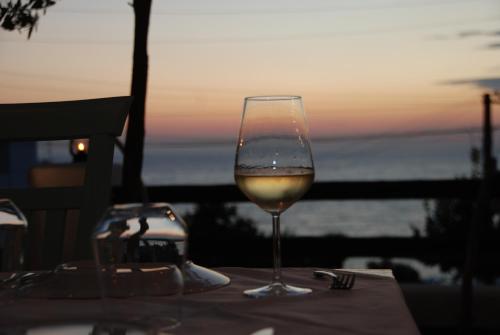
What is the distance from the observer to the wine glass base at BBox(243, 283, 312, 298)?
0.79 meters

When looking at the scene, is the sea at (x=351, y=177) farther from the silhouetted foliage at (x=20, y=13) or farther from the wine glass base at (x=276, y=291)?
the wine glass base at (x=276, y=291)

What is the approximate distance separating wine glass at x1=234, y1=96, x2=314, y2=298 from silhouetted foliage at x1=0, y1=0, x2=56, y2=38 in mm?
1687

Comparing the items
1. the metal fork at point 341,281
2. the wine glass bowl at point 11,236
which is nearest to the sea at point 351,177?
the metal fork at point 341,281

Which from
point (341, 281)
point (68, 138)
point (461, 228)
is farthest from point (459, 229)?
point (341, 281)

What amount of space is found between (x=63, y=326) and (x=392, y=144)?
20.5ft

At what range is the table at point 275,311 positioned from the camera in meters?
0.64

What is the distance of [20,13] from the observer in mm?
2670

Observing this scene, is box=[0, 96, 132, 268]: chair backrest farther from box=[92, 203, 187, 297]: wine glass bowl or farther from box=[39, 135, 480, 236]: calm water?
box=[92, 203, 187, 297]: wine glass bowl

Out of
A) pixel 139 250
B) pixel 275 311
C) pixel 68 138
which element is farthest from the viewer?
pixel 68 138

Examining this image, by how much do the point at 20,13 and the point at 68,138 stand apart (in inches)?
52.8

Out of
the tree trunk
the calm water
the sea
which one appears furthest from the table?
the tree trunk

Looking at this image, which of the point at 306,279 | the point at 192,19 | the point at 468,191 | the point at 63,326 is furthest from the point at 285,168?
the point at 192,19

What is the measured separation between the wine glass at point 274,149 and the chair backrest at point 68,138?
1.82ft

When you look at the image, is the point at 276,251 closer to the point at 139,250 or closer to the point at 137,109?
the point at 139,250
